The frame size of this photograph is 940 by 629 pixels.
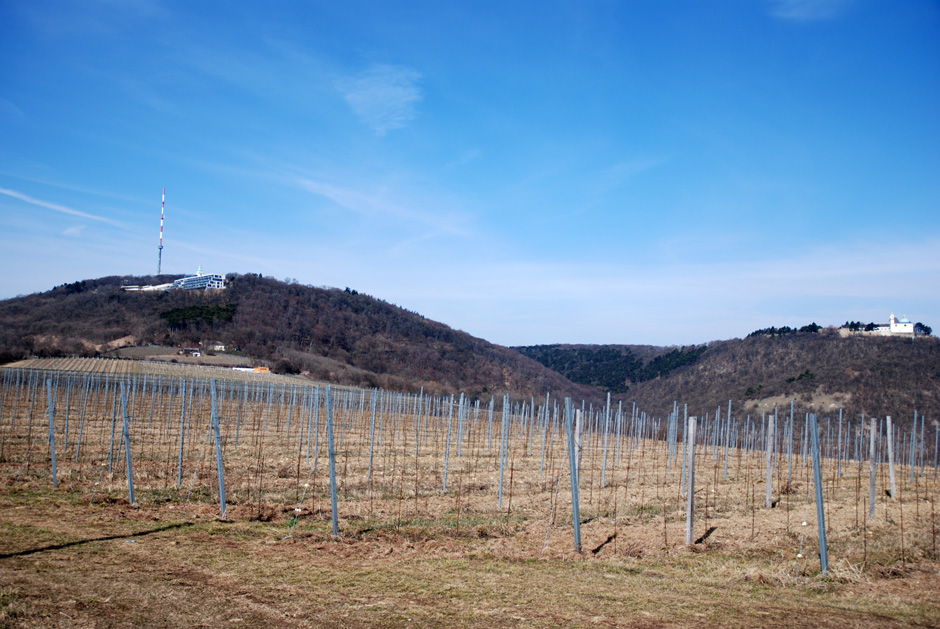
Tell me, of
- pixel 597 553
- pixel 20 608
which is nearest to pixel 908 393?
pixel 597 553

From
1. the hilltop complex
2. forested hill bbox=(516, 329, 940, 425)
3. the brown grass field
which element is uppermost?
the hilltop complex

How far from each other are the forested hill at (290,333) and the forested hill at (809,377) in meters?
18.9

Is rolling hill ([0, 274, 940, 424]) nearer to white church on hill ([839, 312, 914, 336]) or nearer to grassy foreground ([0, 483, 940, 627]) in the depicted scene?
white church on hill ([839, 312, 914, 336])

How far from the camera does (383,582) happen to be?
615 centimetres

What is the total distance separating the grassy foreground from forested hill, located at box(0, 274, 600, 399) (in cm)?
5264

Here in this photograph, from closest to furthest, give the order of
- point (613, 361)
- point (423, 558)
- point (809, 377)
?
point (423, 558) → point (809, 377) → point (613, 361)

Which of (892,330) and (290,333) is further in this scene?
(290,333)

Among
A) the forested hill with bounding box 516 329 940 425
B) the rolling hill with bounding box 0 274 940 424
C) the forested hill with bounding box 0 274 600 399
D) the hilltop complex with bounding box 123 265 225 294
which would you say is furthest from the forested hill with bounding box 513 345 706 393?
the hilltop complex with bounding box 123 265 225 294

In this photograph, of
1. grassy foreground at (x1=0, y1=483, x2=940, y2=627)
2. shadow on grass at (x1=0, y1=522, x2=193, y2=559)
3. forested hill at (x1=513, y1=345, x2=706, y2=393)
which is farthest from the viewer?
forested hill at (x1=513, y1=345, x2=706, y2=393)

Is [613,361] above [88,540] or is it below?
above

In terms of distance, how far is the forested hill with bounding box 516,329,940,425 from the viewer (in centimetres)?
4178

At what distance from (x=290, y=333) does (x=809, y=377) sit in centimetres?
6040

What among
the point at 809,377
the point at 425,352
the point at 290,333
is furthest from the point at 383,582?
the point at 425,352

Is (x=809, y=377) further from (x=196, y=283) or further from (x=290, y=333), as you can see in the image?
(x=196, y=283)
